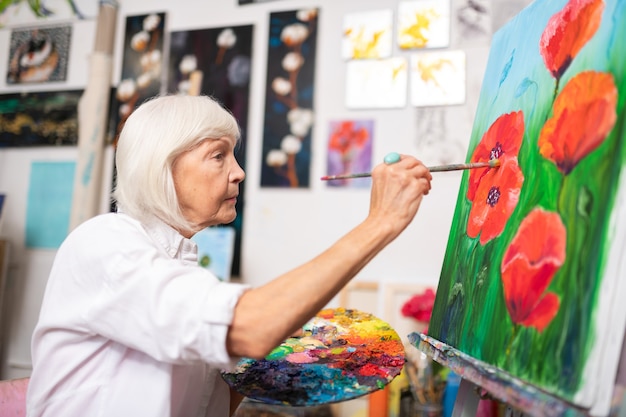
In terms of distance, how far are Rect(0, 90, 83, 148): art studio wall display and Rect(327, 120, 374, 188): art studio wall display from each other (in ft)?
5.14

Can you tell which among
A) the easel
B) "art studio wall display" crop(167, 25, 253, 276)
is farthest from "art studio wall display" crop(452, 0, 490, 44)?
the easel

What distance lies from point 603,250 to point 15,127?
343 cm

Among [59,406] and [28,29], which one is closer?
[59,406]

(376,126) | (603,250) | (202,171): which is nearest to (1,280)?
(376,126)

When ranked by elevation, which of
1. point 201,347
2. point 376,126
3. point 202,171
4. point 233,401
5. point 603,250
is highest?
point 376,126

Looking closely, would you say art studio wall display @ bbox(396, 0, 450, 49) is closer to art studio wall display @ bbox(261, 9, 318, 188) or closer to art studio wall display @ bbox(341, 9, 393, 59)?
art studio wall display @ bbox(341, 9, 393, 59)

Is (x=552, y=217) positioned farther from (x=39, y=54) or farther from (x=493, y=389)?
(x=39, y=54)

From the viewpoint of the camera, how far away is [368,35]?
262cm

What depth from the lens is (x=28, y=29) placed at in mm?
3334

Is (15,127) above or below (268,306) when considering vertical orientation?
above

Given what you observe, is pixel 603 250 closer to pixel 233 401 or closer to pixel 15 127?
pixel 233 401

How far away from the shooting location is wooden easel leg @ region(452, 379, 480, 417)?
1070 mm

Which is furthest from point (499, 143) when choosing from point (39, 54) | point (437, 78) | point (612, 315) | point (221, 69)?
point (39, 54)

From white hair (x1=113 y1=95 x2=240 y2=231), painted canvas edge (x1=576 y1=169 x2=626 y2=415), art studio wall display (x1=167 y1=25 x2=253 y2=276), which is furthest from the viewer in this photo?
art studio wall display (x1=167 y1=25 x2=253 y2=276)
